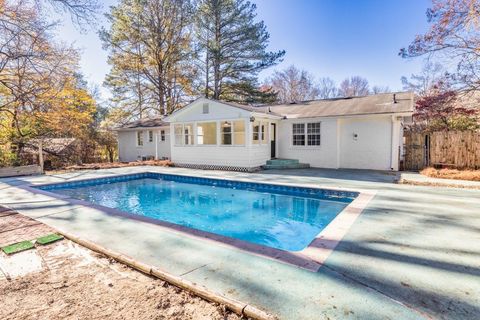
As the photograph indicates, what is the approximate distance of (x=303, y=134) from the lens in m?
13.2

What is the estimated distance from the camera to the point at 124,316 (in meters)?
2.17

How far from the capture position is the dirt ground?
7.27 ft

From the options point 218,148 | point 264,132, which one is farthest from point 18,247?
point 264,132

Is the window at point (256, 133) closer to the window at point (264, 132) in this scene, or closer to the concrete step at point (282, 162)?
the window at point (264, 132)

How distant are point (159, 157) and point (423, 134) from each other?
15.8 metres

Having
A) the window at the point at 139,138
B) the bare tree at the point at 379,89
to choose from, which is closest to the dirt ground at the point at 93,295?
the window at the point at 139,138

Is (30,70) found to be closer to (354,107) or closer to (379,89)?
(354,107)

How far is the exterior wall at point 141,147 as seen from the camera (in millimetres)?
18297

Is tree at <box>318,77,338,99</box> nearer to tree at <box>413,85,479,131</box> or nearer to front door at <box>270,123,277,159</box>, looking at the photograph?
tree at <box>413,85,479,131</box>

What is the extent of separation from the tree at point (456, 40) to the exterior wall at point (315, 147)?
5287mm

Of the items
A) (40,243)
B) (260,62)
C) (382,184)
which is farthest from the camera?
(260,62)

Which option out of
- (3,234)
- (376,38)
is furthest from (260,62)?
(3,234)

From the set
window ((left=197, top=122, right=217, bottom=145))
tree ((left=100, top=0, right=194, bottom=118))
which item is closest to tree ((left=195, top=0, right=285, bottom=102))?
tree ((left=100, top=0, right=194, bottom=118))

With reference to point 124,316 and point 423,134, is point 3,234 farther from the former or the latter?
point 423,134
